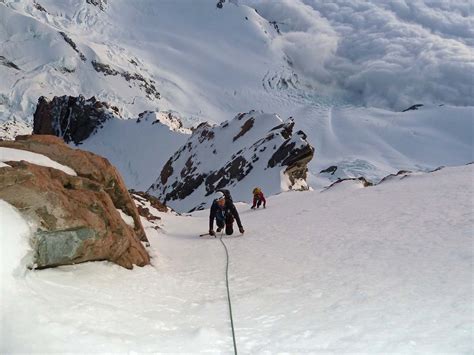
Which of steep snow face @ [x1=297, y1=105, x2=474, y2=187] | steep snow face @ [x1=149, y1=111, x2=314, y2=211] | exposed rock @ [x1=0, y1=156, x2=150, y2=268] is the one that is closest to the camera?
exposed rock @ [x1=0, y1=156, x2=150, y2=268]

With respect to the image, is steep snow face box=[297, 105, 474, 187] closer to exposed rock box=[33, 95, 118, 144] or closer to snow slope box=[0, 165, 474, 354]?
exposed rock box=[33, 95, 118, 144]

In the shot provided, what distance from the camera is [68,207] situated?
8.55m

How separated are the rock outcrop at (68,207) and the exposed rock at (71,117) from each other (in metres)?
85.7

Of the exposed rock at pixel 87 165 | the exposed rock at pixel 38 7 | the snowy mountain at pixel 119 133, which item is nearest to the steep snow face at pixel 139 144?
the snowy mountain at pixel 119 133

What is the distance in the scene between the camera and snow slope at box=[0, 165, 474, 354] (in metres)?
5.79

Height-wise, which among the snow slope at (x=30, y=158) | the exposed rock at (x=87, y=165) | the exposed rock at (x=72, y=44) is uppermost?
the snow slope at (x=30, y=158)

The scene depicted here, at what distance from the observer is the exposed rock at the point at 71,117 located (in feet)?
308

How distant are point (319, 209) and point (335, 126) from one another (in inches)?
6847

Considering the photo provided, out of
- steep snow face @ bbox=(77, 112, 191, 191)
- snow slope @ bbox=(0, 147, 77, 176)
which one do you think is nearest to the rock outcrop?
snow slope @ bbox=(0, 147, 77, 176)

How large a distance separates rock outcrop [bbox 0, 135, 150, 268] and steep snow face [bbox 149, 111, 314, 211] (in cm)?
2875

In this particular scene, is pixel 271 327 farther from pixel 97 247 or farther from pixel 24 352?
pixel 97 247

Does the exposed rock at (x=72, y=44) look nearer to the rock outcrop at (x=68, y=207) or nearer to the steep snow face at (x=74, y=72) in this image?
the steep snow face at (x=74, y=72)

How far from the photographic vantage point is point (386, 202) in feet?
57.3

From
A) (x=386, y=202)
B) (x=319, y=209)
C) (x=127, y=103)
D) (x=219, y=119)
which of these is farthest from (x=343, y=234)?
(x=219, y=119)
